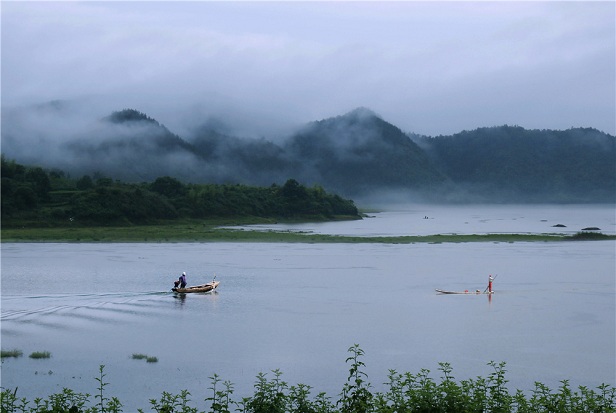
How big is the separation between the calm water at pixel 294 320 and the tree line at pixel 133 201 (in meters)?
36.2

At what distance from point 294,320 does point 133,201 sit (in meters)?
74.1

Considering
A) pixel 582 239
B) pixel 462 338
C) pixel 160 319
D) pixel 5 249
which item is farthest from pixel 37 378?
pixel 582 239

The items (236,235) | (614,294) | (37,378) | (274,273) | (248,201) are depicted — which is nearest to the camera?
(37,378)

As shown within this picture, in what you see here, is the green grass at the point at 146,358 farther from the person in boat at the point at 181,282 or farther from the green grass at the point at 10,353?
the person in boat at the point at 181,282

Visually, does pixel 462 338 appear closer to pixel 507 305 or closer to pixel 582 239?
pixel 507 305

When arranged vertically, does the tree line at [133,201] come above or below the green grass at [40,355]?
above

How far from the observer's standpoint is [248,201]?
12450 cm

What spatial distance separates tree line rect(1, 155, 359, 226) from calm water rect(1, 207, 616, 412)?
119 feet

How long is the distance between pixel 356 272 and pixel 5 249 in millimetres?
36681

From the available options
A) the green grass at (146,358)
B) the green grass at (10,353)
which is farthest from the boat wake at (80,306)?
the green grass at (146,358)

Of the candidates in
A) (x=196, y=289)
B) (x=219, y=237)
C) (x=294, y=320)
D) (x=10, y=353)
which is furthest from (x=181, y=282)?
(x=219, y=237)

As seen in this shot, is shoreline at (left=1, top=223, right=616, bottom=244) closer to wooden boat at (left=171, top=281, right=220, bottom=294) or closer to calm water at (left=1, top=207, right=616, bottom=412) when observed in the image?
calm water at (left=1, top=207, right=616, bottom=412)

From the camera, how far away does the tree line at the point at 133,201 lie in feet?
318

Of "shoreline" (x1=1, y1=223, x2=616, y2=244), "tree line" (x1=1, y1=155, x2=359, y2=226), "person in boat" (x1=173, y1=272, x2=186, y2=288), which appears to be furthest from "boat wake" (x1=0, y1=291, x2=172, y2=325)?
"tree line" (x1=1, y1=155, x2=359, y2=226)
